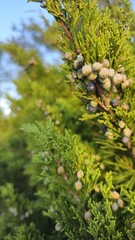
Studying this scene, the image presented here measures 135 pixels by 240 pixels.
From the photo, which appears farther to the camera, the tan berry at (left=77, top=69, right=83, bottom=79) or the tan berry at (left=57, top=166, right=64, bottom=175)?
the tan berry at (left=57, top=166, right=64, bottom=175)

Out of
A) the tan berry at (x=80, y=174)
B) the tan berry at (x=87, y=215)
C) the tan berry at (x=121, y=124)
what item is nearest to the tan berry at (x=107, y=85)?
the tan berry at (x=121, y=124)

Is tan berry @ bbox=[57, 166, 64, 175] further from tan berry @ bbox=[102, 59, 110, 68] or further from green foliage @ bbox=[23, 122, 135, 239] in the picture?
tan berry @ bbox=[102, 59, 110, 68]

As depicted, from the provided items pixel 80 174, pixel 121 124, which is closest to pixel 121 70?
pixel 121 124

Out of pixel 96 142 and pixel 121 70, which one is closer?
pixel 121 70

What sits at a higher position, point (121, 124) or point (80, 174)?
point (121, 124)

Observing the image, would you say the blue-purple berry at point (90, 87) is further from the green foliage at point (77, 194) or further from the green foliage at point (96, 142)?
the green foliage at point (77, 194)

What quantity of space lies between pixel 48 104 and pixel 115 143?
981mm

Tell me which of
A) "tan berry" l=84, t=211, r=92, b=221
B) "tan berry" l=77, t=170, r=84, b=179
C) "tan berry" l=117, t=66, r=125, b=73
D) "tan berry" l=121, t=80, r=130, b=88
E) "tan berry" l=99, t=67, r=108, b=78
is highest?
"tan berry" l=117, t=66, r=125, b=73

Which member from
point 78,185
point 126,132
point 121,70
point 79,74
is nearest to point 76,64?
point 79,74

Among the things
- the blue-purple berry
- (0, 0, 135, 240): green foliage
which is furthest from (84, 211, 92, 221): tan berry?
the blue-purple berry

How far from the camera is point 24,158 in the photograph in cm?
265

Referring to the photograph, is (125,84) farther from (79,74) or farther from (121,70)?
(79,74)

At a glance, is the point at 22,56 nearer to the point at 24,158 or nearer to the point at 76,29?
the point at 24,158

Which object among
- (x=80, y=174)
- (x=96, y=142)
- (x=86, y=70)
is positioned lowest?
(x=80, y=174)
